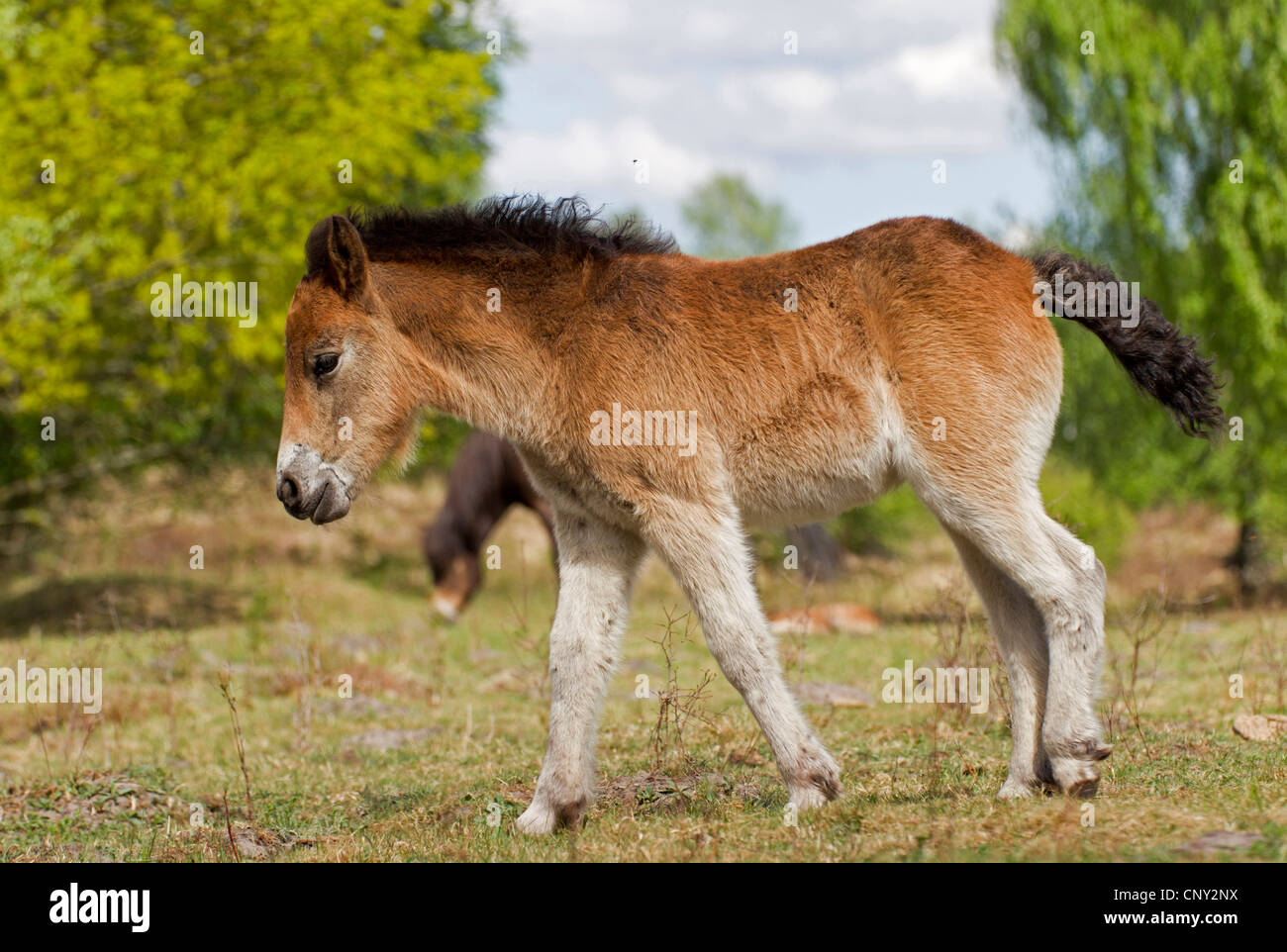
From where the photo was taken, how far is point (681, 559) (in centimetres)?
623

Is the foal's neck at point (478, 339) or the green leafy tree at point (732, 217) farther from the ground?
the green leafy tree at point (732, 217)

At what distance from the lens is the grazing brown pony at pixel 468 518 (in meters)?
18.9

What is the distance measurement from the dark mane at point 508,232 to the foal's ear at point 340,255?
35 cm

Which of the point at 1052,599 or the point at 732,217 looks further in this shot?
the point at 732,217

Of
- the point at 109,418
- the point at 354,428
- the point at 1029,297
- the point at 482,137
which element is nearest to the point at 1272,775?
the point at 1029,297

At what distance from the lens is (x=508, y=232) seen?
7.07 m

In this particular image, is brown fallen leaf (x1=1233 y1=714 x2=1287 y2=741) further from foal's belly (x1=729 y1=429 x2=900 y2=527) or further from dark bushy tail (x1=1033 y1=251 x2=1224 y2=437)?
foal's belly (x1=729 y1=429 x2=900 y2=527)

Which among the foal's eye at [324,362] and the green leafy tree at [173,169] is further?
the green leafy tree at [173,169]

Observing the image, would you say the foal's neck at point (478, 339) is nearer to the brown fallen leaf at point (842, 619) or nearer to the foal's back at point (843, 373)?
the foal's back at point (843, 373)

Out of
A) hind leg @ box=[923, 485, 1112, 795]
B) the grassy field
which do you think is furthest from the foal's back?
the grassy field

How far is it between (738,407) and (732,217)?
49666 millimetres
